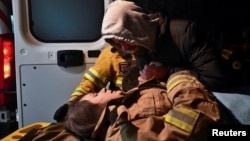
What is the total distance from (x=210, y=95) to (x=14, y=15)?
1.39m

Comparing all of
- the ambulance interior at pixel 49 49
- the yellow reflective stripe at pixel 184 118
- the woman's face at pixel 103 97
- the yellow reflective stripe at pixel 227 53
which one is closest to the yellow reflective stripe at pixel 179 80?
the yellow reflective stripe at pixel 184 118

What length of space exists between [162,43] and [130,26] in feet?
0.58

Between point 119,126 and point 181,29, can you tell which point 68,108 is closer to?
point 119,126

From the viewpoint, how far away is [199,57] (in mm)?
1850

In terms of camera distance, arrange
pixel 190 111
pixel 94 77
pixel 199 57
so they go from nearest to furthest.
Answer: pixel 190 111 → pixel 199 57 → pixel 94 77

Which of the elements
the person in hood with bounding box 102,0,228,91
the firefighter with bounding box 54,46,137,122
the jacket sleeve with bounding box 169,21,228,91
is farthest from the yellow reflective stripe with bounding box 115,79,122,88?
the jacket sleeve with bounding box 169,21,228,91

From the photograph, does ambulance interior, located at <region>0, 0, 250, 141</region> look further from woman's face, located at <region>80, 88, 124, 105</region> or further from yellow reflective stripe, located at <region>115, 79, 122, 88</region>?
woman's face, located at <region>80, 88, 124, 105</region>

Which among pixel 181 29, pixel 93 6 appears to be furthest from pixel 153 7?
pixel 181 29

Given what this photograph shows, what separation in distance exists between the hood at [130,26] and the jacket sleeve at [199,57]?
0.11 metres

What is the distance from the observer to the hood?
1.89 m

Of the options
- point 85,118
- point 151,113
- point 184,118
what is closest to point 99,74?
point 85,118

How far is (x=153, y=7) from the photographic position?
2613 millimetres

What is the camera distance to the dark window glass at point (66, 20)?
7.98 feet

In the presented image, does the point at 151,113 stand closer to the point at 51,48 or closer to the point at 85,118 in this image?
Answer: the point at 85,118
